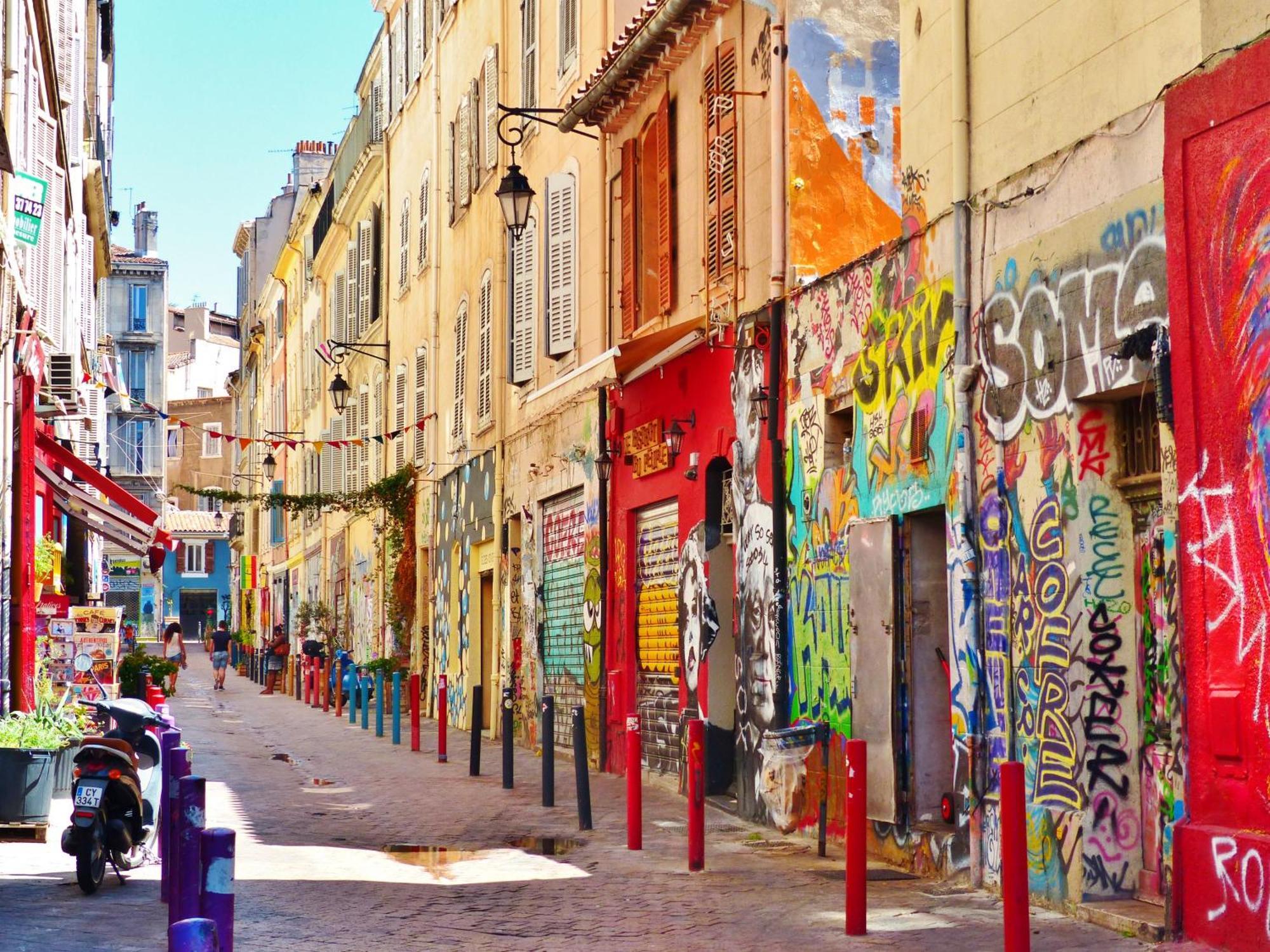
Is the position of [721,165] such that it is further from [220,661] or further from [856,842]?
[220,661]

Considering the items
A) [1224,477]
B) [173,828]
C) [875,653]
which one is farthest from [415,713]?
[1224,477]

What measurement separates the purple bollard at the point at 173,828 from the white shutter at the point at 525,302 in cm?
1223

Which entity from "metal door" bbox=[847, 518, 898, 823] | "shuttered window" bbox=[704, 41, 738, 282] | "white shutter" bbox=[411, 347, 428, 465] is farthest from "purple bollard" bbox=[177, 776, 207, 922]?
"white shutter" bbox=[411, 347, 428, 465]

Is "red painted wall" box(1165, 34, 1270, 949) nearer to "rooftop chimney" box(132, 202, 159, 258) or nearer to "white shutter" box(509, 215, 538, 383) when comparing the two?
"white shutter" box(509, 215, 538, 383)

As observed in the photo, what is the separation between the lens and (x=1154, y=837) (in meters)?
8.60

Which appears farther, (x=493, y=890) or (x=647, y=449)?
(x=647, y=449)

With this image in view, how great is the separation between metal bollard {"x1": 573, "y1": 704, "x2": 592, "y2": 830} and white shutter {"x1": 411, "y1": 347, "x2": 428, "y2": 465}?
656 inches

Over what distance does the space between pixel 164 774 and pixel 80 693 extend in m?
9.06

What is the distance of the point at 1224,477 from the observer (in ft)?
24.7

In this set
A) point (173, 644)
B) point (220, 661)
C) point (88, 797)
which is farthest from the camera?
point (220, 661)

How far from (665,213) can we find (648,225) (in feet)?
2.25

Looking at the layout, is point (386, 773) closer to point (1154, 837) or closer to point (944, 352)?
point (944, 352)

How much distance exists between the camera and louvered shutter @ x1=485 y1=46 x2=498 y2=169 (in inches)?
933

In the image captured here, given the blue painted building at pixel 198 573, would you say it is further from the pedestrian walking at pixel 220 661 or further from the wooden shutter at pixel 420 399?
the wooden shutter at pixel 420 399
